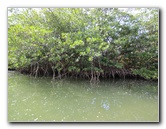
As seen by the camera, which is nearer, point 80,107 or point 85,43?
point 80,107

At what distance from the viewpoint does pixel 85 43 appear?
17.1 ft

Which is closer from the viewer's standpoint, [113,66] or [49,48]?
[49,48]

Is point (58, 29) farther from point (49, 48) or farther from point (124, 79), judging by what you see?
point (124, 79)

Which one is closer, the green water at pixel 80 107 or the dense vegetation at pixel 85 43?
the green water at pixel 80 107

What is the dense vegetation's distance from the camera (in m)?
5.00

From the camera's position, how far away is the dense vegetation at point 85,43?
16.4 ft

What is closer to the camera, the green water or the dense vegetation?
the green water

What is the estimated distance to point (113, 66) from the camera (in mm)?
6008

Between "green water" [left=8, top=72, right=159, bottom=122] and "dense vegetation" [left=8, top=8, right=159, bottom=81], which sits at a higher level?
"dense vegetation" [left=8, top=8, right=159, bottom=81]

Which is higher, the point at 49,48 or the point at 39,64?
the point at 49,48

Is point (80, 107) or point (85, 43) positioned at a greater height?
point (85, 43)

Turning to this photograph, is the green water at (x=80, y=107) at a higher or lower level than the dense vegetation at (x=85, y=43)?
lower

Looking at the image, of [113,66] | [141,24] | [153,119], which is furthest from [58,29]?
[153,119]
